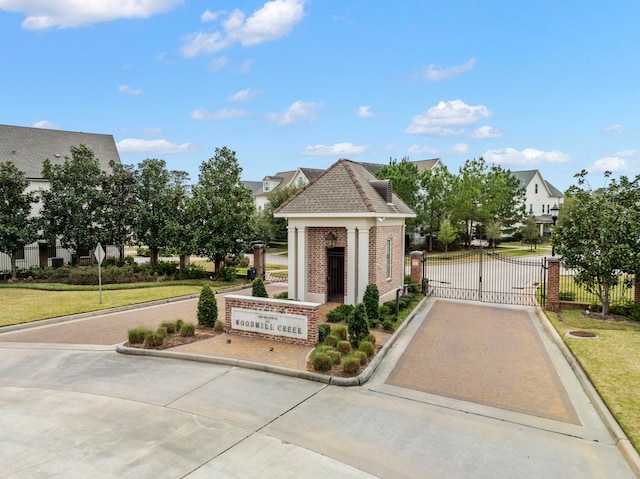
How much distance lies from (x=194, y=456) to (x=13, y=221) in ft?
77.5

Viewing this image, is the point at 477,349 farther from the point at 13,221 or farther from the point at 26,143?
the point at 26,143

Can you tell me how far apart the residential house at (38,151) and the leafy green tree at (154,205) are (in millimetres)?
7908

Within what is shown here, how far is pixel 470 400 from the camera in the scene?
8.91m

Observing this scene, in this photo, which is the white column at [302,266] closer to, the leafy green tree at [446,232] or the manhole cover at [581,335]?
the manhole cover at [581,335]

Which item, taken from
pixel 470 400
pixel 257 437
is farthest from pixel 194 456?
pixel 470 400

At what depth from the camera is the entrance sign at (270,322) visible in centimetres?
1223

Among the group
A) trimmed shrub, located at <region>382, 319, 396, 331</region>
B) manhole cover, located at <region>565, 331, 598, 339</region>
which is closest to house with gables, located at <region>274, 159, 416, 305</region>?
trimmed shrub, located at <region>382, 319, 396, 331</region>

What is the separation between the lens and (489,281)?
26266 millimetres

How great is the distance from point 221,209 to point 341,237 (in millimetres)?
9730

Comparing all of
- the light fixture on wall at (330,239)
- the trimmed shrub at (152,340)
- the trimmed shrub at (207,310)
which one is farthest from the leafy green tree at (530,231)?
the trimmed shrub at (152,340)

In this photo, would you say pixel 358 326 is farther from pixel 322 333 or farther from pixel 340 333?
pixel 322 333

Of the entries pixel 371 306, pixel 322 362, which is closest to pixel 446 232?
pixel 371 306

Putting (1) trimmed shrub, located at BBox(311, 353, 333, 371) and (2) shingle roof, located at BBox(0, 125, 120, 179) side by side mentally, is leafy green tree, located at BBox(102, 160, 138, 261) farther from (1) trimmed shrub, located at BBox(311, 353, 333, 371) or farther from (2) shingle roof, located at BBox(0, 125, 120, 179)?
(1) trimmed shrub, located at BBox(311, 353, 333, 371)

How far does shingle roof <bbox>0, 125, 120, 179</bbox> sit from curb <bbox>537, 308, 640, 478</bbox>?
3227 centimetres
